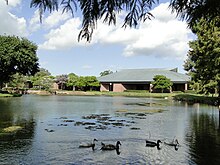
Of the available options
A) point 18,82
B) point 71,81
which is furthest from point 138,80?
point 18,82

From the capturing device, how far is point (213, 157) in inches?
408

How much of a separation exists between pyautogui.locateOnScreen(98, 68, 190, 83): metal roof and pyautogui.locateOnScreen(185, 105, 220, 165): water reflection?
4869 centimetres

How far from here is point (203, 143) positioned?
501 inches

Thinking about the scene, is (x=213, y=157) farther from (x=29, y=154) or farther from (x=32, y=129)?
(x=32, y=129)

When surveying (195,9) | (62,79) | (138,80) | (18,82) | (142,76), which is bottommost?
(195,9)

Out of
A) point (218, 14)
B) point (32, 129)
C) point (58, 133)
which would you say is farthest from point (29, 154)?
point (218, 14)

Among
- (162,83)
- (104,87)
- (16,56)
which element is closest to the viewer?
(16,56)

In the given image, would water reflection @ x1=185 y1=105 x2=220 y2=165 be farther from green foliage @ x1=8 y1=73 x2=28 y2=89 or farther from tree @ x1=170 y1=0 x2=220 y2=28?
green foliage @ x1=8 y1=73 x2=28 y2=89

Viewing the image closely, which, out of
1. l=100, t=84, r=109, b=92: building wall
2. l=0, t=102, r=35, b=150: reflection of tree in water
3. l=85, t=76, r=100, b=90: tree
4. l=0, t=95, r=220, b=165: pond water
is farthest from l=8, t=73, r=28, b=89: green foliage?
l=0, t=95, r=220, b=165: pond water

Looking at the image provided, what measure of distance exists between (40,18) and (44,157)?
7.00 m

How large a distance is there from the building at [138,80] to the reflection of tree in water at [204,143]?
158ft

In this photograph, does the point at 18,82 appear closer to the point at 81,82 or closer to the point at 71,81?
the point at 71,81

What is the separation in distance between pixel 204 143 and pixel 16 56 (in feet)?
119

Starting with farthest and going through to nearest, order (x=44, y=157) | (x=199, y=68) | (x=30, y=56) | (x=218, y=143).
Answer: (x=30, y=56) → (x=199, y=68) → (x=218, y=143) → (x=44, y=157)
